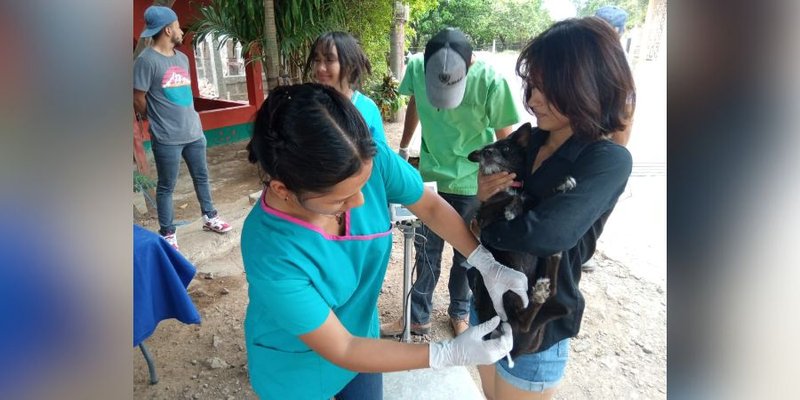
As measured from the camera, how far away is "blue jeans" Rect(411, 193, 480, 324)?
2.80 meters

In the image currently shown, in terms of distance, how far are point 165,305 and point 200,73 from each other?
1000 cm

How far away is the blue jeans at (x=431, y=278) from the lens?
110 inches

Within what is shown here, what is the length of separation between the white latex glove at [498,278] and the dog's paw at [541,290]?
0.02 m

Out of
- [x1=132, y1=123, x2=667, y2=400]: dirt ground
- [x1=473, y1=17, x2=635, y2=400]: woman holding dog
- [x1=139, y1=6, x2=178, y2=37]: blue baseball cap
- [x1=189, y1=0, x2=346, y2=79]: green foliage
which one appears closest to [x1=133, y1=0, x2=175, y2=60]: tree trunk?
[x1=139, y1=6, x2=178, y2=37]: blue baseball cap

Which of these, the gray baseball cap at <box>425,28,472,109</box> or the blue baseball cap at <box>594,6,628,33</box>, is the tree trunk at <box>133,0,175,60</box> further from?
the blue baseball cap at <box>594,6,628,33</box>

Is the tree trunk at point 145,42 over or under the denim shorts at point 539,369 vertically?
over

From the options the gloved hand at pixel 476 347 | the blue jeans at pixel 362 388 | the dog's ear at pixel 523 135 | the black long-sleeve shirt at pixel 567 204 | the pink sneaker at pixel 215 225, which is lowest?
the pink sneaker at pixel 215 225

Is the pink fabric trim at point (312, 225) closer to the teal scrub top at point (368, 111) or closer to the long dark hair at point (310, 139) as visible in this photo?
the long dark hair at point (310, 139)

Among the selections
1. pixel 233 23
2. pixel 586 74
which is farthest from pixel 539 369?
pixel 233 23

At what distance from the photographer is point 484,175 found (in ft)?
4.32

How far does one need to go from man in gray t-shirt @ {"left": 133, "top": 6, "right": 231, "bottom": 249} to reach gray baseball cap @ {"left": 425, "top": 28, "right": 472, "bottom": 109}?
2301 mm

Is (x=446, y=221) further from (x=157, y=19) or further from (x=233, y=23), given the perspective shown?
(x=233, y=23)

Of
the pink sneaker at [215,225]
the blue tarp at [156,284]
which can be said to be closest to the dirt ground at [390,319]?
the pink sneaker at [215,225]
